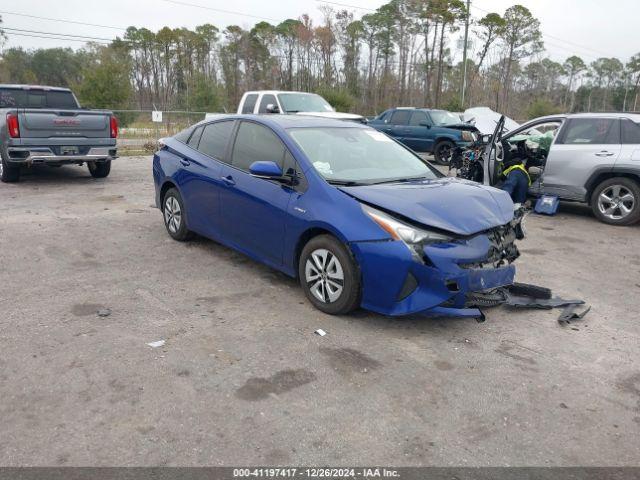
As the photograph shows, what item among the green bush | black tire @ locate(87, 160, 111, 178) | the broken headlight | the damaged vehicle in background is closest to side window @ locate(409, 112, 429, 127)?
the damaged vehicle in background

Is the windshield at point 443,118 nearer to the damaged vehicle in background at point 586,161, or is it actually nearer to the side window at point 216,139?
the damaged vehicle in background at point 586,161

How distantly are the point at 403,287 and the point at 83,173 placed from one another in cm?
1079

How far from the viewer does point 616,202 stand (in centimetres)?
849

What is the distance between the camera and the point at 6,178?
35.1 ft

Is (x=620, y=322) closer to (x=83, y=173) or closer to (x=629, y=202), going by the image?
(x=629, y=202)

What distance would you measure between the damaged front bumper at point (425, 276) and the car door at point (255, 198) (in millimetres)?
1044

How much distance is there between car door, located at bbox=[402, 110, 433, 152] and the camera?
17.3m

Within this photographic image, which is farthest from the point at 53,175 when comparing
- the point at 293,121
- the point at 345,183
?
the point at 345,183

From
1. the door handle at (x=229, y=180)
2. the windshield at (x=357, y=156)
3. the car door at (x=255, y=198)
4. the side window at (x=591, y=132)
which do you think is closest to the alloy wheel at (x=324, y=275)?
the car door at (x=255, y=198)

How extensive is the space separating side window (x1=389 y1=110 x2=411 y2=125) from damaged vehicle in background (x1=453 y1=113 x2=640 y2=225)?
9.00m

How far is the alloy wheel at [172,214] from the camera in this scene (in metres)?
6.54

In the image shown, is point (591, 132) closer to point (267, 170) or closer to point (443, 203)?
point (443, 203)

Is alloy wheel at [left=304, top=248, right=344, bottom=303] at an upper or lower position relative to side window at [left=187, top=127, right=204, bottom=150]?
lower

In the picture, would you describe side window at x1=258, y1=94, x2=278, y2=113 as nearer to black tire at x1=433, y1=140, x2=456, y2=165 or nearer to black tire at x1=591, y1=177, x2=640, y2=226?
black tire at x1=433, y1=140, x2=456, y2=165
